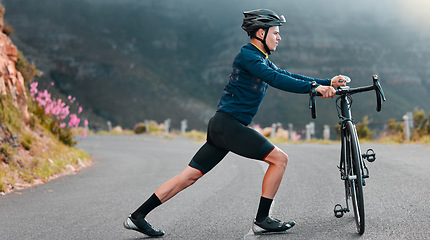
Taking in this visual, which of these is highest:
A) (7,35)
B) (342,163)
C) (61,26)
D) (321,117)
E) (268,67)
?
(61,26)

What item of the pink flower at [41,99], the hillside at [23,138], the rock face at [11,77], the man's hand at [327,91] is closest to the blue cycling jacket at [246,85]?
the man's hand at [327,91]

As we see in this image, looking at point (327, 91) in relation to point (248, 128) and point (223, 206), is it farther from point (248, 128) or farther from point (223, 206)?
point (223, 206)

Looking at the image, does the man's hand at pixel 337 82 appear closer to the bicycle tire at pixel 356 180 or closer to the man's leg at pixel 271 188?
the bicycle tire at pixel 356 180

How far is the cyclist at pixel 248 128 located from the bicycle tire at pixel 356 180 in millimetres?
479

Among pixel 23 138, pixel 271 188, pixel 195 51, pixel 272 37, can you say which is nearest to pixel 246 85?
pixel 272 37

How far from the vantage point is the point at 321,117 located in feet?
259

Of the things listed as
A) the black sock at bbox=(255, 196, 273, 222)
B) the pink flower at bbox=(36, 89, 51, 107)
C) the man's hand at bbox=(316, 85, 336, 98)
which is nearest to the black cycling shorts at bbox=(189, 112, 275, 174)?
the black sock at bbox=(255, 196, 273, 222)

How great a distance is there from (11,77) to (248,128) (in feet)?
25.7

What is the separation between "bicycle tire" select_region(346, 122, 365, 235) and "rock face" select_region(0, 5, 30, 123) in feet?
25.0

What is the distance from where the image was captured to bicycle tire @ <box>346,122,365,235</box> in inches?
143

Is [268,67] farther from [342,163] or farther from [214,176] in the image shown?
[214,176]

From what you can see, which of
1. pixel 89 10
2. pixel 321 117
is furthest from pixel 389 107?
pixel 89 10

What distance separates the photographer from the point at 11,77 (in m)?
10.1

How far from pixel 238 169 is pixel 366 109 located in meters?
76.4
